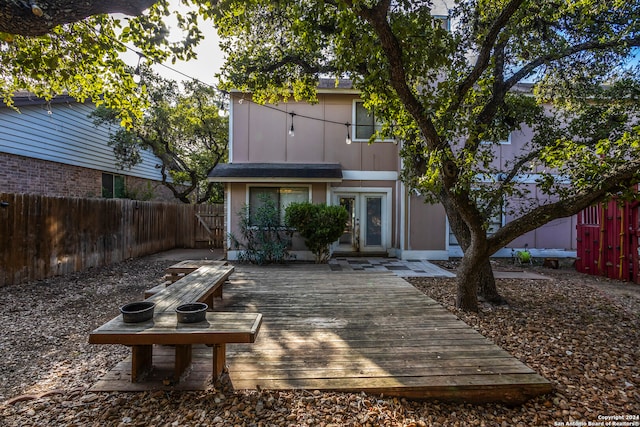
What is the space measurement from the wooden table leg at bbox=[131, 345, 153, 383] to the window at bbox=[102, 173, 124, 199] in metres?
12.7

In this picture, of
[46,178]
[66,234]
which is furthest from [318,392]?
[46,178]

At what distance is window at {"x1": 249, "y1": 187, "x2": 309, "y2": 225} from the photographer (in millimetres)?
9734

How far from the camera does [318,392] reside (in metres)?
2.46

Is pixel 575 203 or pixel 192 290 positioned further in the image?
pixel 575 203

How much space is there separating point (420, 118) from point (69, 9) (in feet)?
12.6

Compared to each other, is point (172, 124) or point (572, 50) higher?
point (172, 124)

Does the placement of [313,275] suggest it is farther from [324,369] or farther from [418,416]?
[418,416]

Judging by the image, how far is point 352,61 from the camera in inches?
187

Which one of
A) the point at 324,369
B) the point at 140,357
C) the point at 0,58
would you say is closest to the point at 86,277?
the point at 0,58

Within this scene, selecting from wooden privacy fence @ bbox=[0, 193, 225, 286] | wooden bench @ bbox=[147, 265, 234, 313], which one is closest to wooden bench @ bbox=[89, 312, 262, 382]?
wooden bench @ bbox=[147, 265, 234, 313]

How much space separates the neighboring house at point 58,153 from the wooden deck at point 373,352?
802 cm

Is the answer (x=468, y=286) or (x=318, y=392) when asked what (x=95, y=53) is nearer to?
(x=318, y=392)

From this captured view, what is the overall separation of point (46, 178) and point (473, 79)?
12889 mm

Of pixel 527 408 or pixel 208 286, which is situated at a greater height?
pixel 208 286
